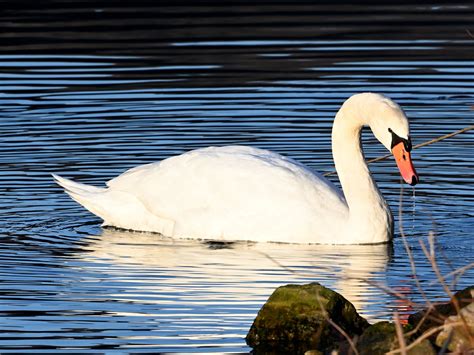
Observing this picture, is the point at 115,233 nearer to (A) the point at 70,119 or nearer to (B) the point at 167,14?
(A) the point at 70,119

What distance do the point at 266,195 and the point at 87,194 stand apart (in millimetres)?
1589

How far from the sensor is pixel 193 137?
16297 millimetres

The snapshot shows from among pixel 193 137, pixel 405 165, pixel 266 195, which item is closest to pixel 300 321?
pixel 405 165

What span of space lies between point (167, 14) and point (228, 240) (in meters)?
13.5

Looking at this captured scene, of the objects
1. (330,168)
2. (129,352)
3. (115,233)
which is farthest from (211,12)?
(129,352)

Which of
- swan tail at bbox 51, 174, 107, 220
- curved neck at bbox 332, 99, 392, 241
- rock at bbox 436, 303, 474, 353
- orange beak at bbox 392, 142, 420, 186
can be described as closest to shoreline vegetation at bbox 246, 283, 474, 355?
rock at bbox 436, 303, 474, 353

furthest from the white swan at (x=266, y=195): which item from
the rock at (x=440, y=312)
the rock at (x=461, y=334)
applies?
the rock at (x=461, y=334)

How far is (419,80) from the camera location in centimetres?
1958

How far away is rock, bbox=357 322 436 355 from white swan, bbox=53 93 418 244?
3214mm

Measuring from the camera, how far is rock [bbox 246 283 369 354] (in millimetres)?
9328

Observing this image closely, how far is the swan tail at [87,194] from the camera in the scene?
13.2 meters

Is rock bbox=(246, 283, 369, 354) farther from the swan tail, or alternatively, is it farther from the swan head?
the swan tail

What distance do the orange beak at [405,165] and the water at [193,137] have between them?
0.51 m

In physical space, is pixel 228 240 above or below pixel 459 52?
below
